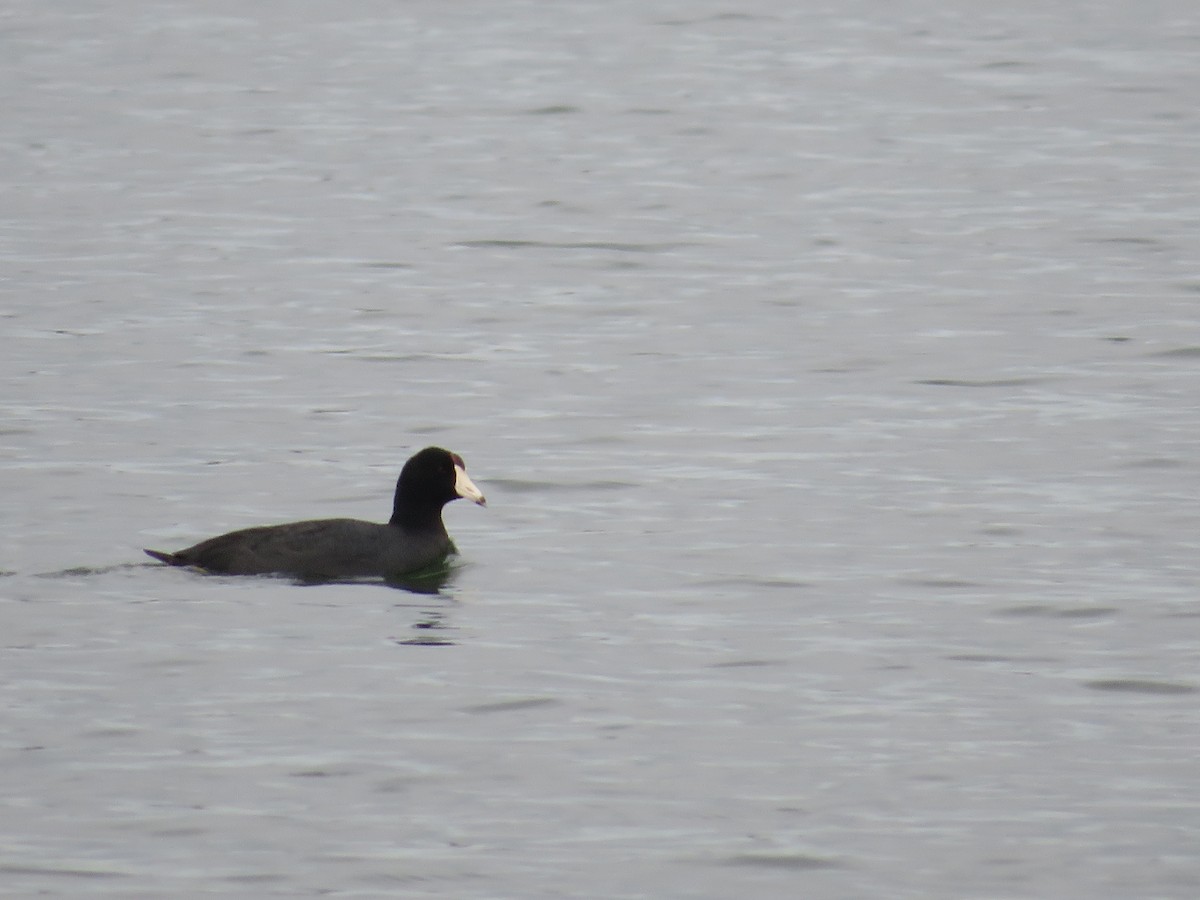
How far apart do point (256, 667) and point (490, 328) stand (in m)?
→ 9.62

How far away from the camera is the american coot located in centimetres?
1259

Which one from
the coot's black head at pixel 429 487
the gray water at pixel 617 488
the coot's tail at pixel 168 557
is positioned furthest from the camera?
the coot's black head at pixel 429 487

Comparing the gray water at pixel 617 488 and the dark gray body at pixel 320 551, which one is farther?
the dark gray body at pixel 320 551

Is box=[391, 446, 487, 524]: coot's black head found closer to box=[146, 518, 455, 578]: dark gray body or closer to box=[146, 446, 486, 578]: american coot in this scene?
box=[146, 446, 486, 578]: american coot

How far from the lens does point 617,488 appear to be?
15.0 meters

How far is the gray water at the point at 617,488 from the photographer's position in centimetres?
923

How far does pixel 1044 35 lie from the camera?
38.3m

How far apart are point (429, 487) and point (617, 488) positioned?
2.03 m

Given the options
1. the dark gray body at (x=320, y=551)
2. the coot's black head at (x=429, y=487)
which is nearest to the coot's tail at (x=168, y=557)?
the dark gray body at (x=320, y=551)

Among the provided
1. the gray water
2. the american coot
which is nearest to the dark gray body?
the american coot

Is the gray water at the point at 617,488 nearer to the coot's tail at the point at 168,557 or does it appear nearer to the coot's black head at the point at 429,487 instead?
the coot's tail at the point at 168,557

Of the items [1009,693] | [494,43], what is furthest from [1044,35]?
[1009,693]

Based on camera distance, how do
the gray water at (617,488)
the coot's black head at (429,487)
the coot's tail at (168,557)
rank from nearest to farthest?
the gray water at (617,488), the coot's tail at (168,557), the coot's black head at (429,487)

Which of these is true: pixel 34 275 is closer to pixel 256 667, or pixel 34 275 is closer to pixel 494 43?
pixel 256 667
